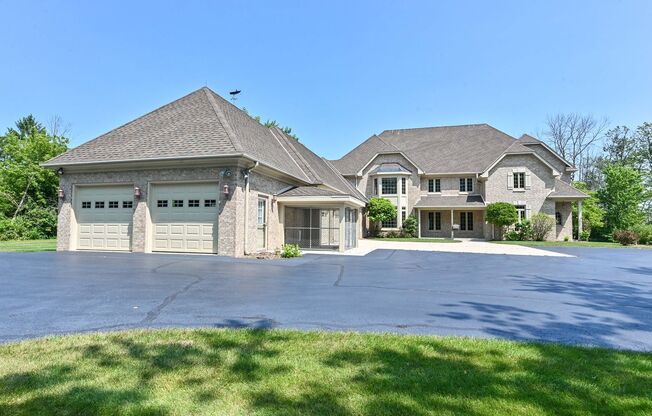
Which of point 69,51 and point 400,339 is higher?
point 69,51

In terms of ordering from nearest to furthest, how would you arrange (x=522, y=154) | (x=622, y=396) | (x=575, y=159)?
1. (x=622, y=396)
2. (x=522, y=154)
3. (x=575, y=159)

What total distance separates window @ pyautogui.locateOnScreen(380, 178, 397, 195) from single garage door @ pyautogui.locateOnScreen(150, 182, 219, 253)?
70.0 ft

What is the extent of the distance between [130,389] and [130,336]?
1.60 metres

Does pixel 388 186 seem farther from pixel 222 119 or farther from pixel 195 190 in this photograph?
pixel 195 190

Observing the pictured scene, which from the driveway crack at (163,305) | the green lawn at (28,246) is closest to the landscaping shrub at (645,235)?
the driveway crack at (163,305)

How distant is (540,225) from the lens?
28906 millimetres

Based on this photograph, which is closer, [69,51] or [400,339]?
[400,339]

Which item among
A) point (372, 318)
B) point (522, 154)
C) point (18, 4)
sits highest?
point (18, 4)

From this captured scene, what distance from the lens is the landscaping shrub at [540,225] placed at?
2881 centimetres

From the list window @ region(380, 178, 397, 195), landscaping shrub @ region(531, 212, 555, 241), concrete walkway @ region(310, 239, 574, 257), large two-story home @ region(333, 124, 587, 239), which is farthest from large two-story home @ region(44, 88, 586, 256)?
landscaping shrub @ region(531, 212, 555, 241)

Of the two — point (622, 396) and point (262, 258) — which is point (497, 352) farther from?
point (262, 258)

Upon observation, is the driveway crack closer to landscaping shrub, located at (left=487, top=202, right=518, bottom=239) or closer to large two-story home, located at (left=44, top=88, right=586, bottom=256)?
large two-story home, located at (left=44, top=88, right=586, bottom=256)

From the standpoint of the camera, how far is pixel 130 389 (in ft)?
10.5

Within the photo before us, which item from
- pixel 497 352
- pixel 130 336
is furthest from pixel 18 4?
pixel 497 352
